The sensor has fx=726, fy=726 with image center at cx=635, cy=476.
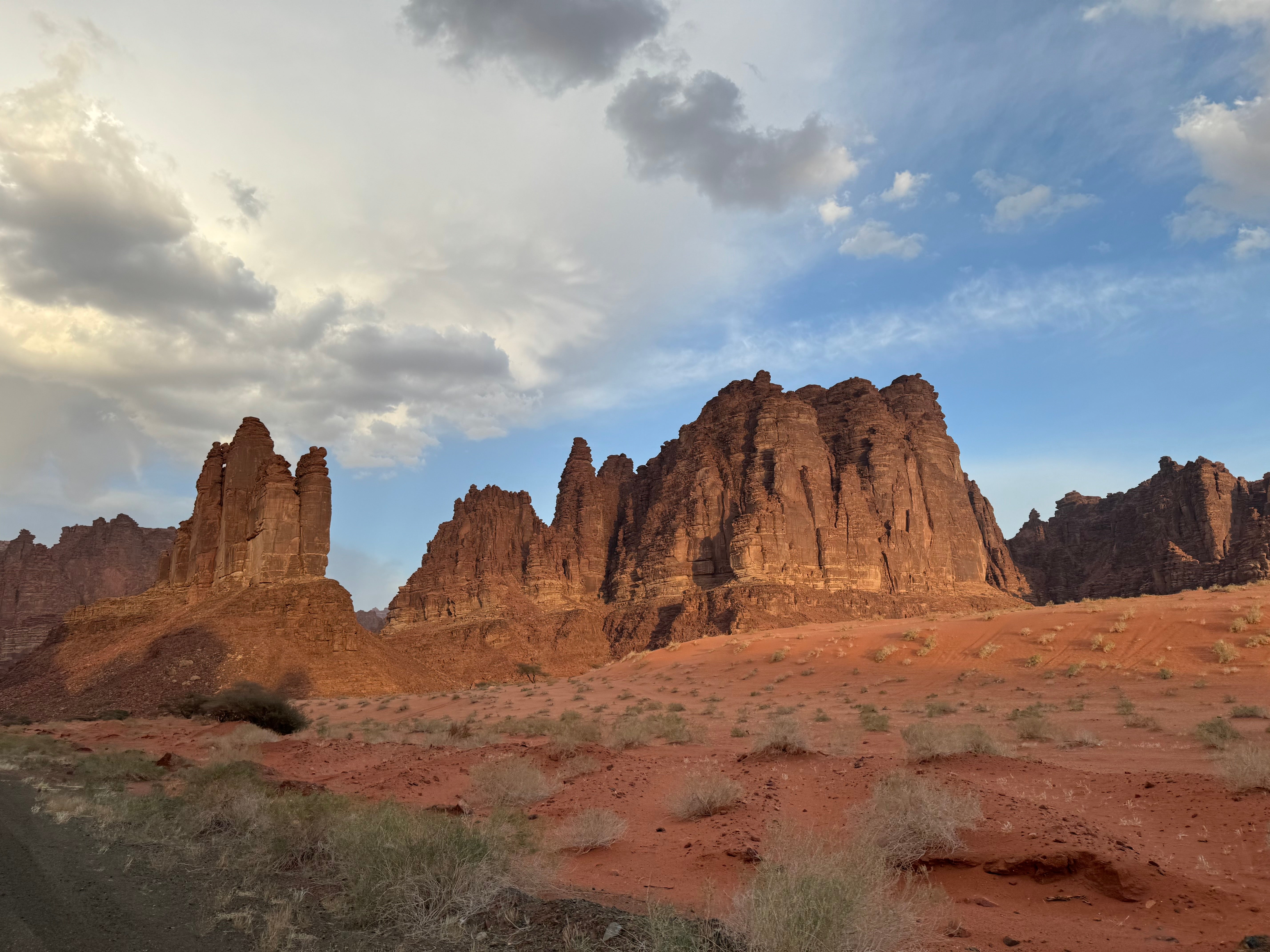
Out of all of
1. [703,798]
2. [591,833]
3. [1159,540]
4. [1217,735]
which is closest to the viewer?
A: [591,833]

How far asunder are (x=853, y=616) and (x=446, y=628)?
1688 inches

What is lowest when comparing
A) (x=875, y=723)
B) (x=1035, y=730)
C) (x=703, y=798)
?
(x=875, y=723)

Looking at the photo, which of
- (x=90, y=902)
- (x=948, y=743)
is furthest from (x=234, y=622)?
(x=948, y=743)

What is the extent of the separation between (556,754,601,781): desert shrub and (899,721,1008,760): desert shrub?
5.17 m

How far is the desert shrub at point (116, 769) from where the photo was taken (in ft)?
47.3

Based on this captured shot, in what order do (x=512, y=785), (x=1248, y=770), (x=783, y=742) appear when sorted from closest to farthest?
(x=1248, y=770)
(x=512, y=785)
(x=783, y=742)

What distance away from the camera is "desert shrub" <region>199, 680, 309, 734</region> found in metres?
25.1

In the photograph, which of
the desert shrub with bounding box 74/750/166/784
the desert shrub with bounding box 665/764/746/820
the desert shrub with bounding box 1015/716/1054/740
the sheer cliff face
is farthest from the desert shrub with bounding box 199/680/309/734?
the sheer cliff face

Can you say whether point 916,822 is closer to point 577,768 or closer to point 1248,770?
point 1248,770

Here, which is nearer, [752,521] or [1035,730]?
[1035,730]

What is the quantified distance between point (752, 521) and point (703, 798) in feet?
215

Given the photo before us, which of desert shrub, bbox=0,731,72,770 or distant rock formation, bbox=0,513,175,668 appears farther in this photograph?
distant rock formation, bbox=0,513,175,668

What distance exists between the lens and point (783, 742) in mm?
11914

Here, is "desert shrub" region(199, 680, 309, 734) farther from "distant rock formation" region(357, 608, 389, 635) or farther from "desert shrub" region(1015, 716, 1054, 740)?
"distant rock formation" region(357, 608, 389, 635)
